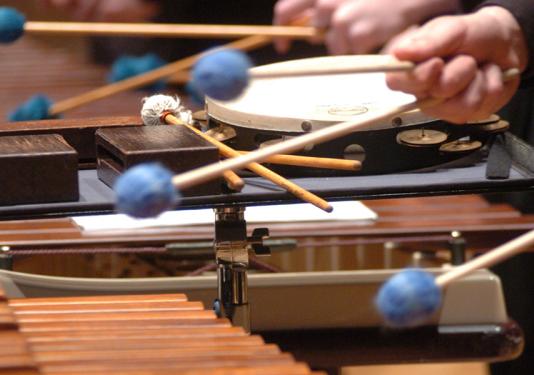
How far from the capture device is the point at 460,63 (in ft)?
4.82

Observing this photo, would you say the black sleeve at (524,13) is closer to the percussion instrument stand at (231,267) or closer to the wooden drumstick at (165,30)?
the wooden drumstick at (165,30)

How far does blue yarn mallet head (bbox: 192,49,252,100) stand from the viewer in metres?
1.23

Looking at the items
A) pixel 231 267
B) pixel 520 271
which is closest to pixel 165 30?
pixel 231 267

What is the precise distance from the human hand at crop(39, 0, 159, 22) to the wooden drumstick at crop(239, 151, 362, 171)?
110 cm

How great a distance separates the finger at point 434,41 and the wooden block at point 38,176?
1.38 ft

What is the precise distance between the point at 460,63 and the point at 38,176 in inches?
20.1

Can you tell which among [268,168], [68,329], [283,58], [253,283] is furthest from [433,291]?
[283,58]

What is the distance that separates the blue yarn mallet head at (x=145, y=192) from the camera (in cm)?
115

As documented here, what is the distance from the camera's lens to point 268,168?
169 cm

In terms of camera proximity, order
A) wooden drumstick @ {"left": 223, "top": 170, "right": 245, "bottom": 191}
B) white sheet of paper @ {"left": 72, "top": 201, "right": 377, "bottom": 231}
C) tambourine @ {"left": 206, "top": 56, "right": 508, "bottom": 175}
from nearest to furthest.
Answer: wooden drumstick @ {"left": 223, "top": 170, "right": 245, "bottom": 191}
tambourine @ {"left": 206, "top": 56, "right": 508, "bottom": 175}
white sheet of paper @ {"left": 72, "top": 201, "right": 377, "bottom": 231}

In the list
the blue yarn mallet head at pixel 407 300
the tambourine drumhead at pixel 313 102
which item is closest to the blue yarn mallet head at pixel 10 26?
the tambourine drumhead at pixel 313 102

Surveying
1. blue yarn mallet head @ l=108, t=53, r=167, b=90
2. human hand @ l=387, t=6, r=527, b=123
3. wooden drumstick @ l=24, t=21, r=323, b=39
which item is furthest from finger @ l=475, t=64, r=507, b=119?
blue yarn mallet head @ l=108, t=53, r=167, b=90

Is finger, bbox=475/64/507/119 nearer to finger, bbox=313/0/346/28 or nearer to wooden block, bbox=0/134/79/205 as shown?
finger, bbox=313/0/346/28

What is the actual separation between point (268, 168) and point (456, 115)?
0.94ft
